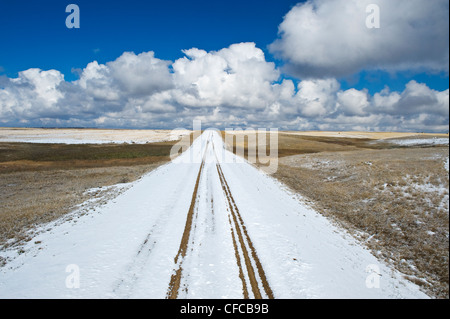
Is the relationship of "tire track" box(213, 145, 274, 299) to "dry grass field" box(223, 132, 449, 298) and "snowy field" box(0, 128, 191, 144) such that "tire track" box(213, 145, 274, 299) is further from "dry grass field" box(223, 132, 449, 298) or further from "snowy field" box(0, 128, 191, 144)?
"snowy field" box(0, 128, 191, 144)

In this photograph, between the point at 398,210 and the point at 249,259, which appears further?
the point at 398,210

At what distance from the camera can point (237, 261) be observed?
7711 millimetres

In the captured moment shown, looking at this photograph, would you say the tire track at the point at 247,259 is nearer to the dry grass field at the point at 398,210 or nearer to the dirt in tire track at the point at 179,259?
the dirt in tire track at the point at 179,259

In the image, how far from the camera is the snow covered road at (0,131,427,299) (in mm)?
6457

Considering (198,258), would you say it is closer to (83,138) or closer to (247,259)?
(247,259)

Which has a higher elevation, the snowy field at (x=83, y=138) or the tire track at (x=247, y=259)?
the snowy field at (x=83, y=138)

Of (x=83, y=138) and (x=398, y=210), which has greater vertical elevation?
(x=83, y=138)

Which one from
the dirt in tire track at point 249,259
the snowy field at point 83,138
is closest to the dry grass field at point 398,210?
the dirt in tire track at point 249,259

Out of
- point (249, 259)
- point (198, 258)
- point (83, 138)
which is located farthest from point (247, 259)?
point (83, 138)

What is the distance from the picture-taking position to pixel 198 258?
25.7ft

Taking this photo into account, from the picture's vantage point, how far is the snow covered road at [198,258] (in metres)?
6.46

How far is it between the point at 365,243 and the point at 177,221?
28.2 feet
